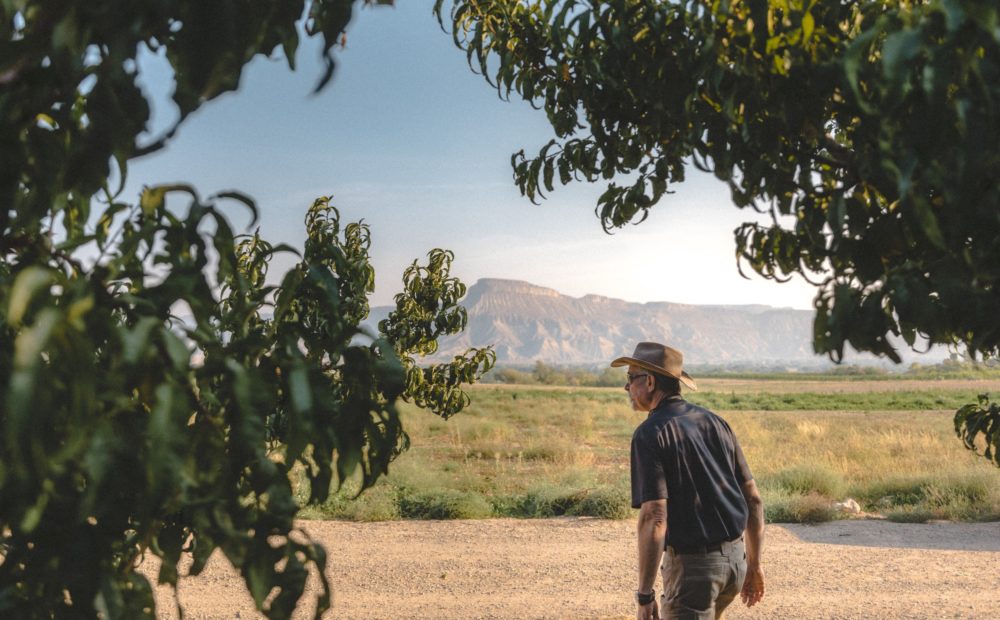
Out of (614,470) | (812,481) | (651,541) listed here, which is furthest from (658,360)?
(614,470)

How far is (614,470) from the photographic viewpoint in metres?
22.4

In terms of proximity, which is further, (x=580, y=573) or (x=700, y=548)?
(x=580, y=573)

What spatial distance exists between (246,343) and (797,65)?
154 cm

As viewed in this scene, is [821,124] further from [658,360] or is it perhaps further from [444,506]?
[444,506]

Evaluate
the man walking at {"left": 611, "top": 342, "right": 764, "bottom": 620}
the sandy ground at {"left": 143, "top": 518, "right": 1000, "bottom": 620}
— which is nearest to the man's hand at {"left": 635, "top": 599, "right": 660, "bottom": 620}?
the man walking at {"left": 611, "top": 342, "right": 764, "bottom": 620}

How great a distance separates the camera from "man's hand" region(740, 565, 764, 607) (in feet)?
14.2

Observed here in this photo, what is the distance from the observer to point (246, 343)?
1647 millimetres

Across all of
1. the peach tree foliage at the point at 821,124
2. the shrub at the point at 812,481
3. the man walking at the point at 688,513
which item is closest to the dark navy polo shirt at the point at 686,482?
the man walking at the point at 688,513

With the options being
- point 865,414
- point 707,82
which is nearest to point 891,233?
point 707,82

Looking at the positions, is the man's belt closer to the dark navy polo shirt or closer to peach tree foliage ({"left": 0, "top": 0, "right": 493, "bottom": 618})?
the dark navy polo shirt

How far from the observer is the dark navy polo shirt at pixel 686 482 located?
3.92 m

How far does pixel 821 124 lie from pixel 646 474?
206 centimetres

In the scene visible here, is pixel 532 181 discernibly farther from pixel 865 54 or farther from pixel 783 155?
pixel 865 54

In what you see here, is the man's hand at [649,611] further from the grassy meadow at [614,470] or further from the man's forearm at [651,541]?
the grassy meadow at [614,470]
